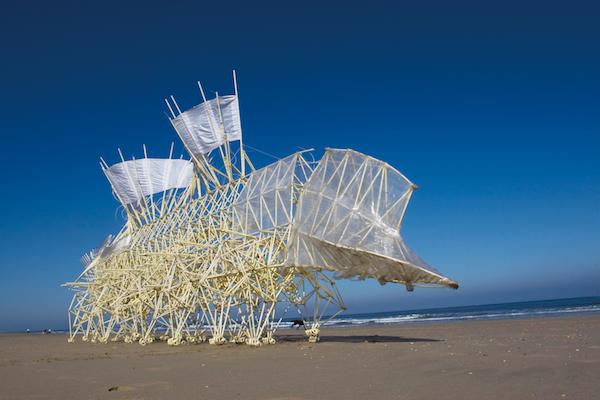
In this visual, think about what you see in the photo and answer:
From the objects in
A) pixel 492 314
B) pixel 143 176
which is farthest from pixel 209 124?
pixel 492 314

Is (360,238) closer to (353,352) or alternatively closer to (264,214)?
(353,352)

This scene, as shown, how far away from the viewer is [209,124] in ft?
77.9

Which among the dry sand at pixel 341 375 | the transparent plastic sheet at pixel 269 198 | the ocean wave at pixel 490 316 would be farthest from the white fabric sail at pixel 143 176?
the ocean wave at pixel 490 316

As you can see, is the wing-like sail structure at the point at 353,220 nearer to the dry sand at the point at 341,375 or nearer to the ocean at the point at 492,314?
the dry sand at the point at 341,375

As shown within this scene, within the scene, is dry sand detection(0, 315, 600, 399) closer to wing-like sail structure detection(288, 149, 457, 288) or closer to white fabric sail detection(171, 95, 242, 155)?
wing-like sail structure detection(288, 149, 457, 288)

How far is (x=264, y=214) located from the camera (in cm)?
2041

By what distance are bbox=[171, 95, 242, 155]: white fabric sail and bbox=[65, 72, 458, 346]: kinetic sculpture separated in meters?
0.04

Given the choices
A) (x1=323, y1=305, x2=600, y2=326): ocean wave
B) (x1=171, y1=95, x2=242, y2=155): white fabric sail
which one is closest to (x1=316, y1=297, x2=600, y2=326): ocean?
(x1=323, y1=305, x2=600, y2=326): ocean wave

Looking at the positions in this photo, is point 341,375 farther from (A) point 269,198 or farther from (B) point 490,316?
(B) point 490,316

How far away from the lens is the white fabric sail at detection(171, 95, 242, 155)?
23.5m

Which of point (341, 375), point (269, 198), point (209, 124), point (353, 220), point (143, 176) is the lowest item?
point (341, 375)

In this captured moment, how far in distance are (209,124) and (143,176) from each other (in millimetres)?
7801

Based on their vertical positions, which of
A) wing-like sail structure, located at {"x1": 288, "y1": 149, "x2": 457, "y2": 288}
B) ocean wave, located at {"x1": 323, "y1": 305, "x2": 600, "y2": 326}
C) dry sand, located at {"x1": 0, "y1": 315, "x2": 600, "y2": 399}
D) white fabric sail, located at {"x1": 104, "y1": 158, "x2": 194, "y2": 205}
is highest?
white fabric sail, located at {"x1": 104, "y1": 158, "x2": 194, "y2": 205}

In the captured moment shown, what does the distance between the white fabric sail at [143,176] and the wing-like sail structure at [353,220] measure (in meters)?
12.1
